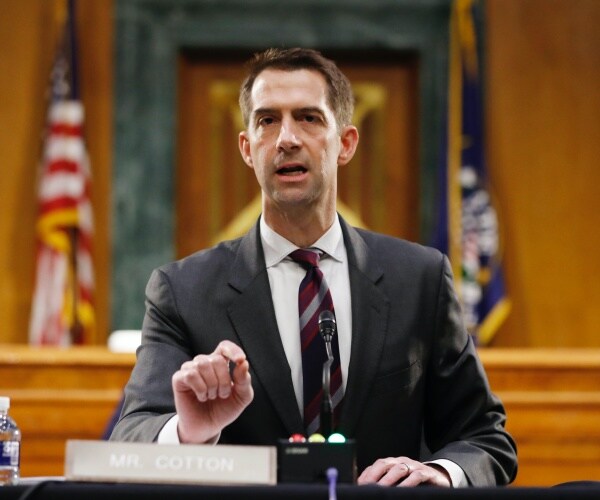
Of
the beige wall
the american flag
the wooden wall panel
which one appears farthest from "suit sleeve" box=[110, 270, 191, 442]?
the wooden wall panel

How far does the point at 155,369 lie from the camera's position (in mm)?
2740

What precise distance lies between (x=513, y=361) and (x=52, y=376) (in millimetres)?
2389

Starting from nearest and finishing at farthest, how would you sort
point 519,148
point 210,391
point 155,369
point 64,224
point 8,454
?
point 210,391
point 8,454
point 155,369
point 64,224
point 519,148

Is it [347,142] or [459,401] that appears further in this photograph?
[347,142]

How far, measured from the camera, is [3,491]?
1871mm

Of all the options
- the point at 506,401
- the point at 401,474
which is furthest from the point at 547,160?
the point at 401,474

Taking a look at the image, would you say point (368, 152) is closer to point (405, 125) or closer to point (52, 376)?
point (405, 125)

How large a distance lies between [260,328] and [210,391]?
2.05 ft

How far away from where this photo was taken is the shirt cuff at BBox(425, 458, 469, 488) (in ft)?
8.25

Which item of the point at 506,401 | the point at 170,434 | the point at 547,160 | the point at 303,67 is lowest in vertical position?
the point at 170,434

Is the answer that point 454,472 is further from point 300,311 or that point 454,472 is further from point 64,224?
point 64,224

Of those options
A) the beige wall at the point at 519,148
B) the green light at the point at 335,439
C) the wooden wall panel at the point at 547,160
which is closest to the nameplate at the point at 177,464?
the green light at the point at 335,439

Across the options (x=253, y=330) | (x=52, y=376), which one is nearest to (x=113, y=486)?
(x=253, y=330)

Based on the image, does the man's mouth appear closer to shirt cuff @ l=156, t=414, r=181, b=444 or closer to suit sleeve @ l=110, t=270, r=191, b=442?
suit sleeve @ l=110, t=270, r=191, b=442
